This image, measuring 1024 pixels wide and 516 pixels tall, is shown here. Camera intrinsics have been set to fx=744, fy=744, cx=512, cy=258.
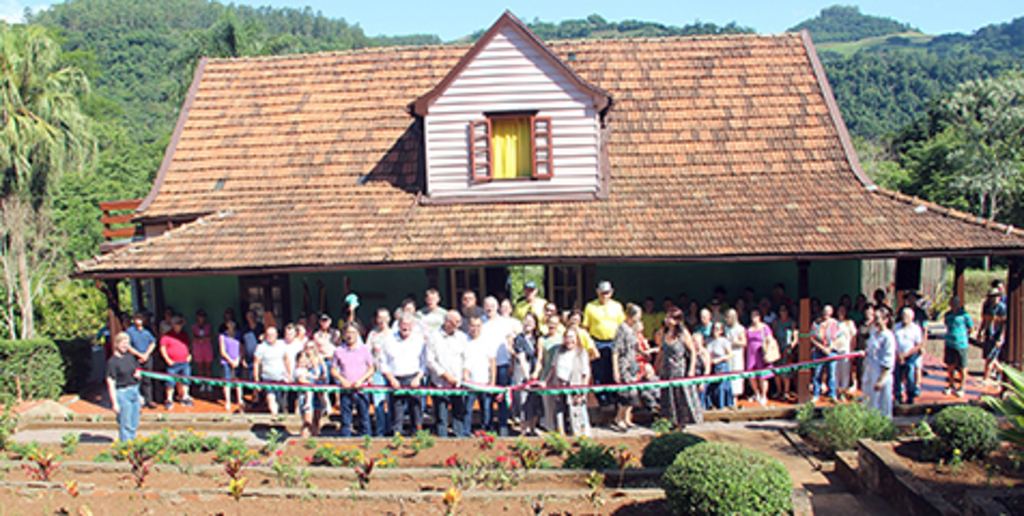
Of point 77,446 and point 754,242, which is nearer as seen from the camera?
point 77,446

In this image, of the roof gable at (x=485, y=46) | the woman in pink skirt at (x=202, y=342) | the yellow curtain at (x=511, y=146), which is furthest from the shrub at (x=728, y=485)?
the woman in pink skirt at (x=202, y=342)

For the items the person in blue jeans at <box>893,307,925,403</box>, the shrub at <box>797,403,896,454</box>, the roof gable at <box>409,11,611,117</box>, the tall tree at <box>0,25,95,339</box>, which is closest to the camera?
the shrub at <box>797,403,896,454</box>

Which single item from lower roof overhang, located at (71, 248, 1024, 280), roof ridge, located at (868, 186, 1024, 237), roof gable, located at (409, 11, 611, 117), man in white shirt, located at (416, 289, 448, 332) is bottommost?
man in white shirt, located at (416, 289, 448, 332)

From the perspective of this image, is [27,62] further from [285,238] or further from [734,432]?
[734,432]

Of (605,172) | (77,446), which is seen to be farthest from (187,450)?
(605,172)

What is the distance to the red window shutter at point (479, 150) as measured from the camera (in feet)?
45.1

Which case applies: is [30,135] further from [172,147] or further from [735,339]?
[735,339]

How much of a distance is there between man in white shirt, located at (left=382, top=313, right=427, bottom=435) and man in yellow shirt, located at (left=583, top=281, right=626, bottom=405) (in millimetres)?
2653

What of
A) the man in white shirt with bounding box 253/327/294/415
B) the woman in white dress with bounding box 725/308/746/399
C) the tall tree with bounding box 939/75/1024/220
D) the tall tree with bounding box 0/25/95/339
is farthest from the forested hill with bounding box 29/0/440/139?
the tall tree with bounding box 939/75/1024/220

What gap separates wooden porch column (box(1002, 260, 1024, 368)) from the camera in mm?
12039

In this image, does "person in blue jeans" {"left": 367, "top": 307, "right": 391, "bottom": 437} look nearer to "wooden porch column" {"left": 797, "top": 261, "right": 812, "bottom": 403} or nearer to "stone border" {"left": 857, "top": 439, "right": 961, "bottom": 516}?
"stone border" {"left": 857, "top": 439, "right": 961, "bottom": 516}

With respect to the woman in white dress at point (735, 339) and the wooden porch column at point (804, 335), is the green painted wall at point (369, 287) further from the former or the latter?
the wooden porch column at point (804, 335)

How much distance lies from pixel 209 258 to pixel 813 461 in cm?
988

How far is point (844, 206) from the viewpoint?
1299cm
